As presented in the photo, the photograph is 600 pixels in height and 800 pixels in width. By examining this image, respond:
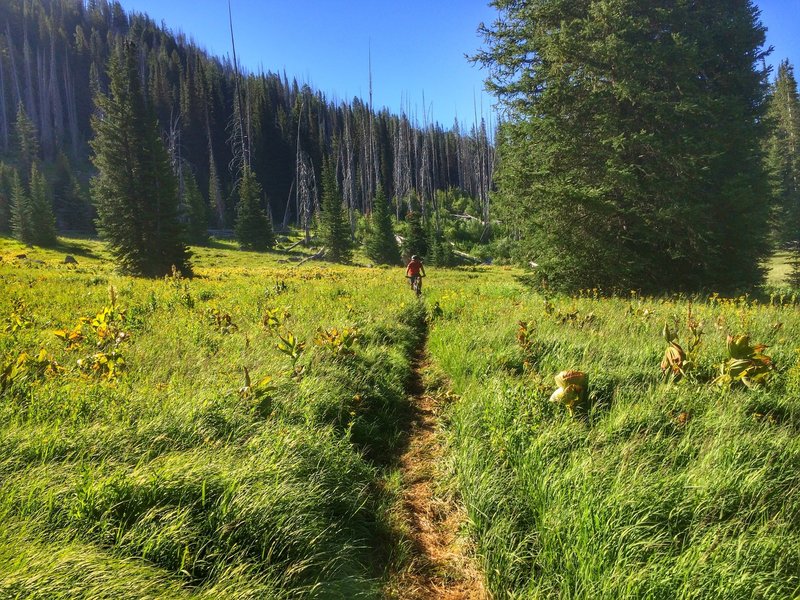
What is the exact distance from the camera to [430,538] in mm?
2684

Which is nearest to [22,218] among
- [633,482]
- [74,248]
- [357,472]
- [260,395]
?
[74,248]

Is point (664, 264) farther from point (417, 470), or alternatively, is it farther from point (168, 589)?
point (168, 589)

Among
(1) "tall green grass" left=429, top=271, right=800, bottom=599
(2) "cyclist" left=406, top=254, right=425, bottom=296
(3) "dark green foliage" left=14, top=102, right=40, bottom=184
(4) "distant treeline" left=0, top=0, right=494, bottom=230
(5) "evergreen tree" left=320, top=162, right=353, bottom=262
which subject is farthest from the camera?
(4) "distant treeline" left=0, top=0, right=494, bottom=230

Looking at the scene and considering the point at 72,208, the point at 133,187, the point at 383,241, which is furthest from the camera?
the point at 72,208

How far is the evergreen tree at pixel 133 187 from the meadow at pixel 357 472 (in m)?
22.6

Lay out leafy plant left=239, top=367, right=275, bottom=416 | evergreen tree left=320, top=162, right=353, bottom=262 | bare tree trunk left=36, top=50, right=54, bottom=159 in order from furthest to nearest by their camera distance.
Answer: bare tree trunk left=36, top=50, right=54, bottom=159 → evergreen tree left=320, top=162, right=353, bottom=262 → leafy plant left=239, top=367, right=275, bottom=416

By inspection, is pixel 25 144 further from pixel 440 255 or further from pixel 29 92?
pixel 440 255

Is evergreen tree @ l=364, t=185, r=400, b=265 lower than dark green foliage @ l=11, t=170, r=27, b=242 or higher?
lower

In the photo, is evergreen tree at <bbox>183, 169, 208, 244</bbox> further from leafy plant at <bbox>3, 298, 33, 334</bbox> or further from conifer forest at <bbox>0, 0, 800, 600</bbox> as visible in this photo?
leafy plant at <bbox>3, 298, 33, 334</bbox>

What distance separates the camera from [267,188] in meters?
77.4

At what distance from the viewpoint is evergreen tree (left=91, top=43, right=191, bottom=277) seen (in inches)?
952

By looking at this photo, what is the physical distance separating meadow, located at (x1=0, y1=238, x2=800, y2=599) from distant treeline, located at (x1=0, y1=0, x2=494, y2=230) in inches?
2506

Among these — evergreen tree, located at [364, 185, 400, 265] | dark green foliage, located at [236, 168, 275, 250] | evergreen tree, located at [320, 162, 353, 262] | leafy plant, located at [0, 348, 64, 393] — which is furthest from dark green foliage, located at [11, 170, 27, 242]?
leafy plant, located at [0, 348, 64, 393]

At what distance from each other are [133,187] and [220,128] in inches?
2632
